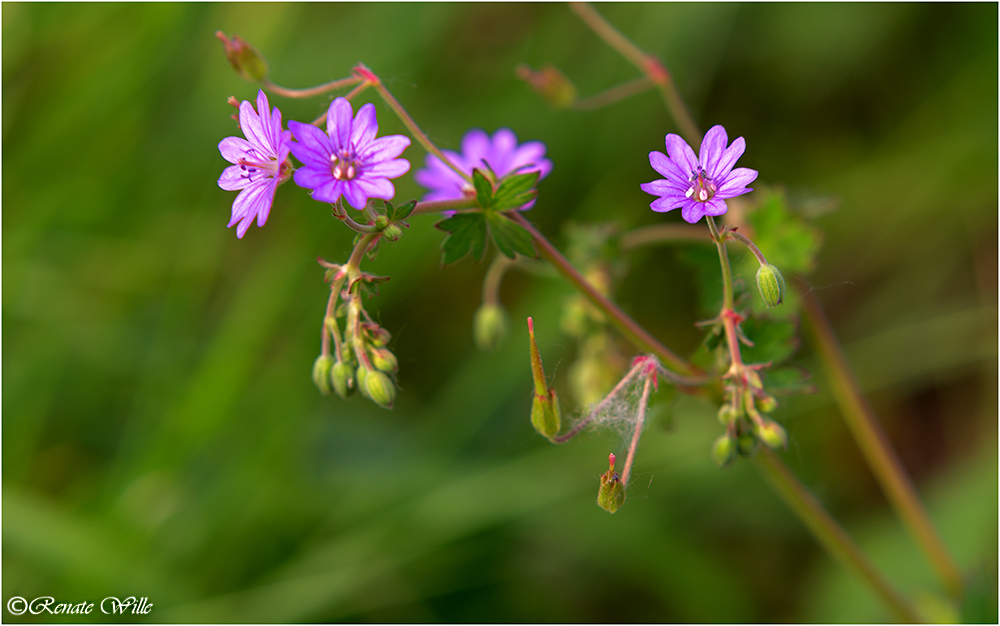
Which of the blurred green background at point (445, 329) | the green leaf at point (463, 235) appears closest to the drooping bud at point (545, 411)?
the green leaf at point (463, 235)

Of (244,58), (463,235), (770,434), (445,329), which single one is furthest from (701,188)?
(445,329)

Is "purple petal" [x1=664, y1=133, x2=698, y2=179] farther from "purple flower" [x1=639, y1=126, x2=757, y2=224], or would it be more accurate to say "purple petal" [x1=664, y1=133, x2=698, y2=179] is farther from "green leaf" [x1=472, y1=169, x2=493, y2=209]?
"green leaf" [x1=472, y1=169, x2=493, y2=209]

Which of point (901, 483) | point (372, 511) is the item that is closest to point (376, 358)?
point (372, 511)

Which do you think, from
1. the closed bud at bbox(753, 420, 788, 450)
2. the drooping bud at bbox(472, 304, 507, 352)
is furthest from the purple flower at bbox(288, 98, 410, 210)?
the closed bud at bbox(753, 420, 788, 450)

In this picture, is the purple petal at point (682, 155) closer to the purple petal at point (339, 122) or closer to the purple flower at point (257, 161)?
the purple petal at point (339, 122)

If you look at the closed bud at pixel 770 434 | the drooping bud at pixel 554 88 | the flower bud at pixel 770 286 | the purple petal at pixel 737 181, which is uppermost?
the drooping bud at pixel 554 88

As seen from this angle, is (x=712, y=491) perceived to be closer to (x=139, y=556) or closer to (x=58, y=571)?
(x=139, y=556)
